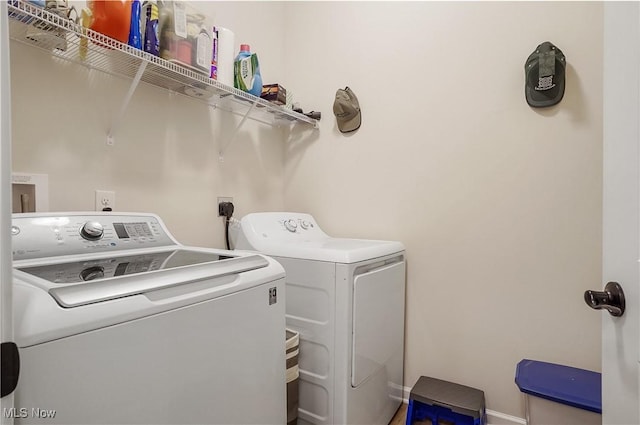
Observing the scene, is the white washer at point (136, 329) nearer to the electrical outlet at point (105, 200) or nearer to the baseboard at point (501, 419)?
the electrical outlet at point (105, 200)

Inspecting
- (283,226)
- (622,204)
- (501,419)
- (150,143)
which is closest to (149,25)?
(150,143)

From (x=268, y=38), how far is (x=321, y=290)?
6.00 ft

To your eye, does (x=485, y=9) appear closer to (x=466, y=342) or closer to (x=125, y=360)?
(x=466, y=342)

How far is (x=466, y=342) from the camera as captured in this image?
1.86 meters

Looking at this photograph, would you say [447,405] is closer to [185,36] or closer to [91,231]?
[91,231]

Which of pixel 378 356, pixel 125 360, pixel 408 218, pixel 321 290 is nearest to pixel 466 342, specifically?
pixel 378 356

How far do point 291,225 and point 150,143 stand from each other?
2.81 feet

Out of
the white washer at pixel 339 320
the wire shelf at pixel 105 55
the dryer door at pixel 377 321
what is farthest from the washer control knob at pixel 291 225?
the wire shelf at pixel 105 55

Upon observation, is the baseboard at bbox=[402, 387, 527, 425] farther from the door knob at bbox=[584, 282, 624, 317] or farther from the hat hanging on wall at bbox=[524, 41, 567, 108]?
the hat hanging on wall at bbox=[524, 41, 567, 108]

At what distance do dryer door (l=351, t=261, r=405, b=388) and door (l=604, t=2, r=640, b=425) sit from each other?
891 millimetres

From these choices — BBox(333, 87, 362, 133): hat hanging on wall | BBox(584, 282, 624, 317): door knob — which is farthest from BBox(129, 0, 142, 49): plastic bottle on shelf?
BBox(584, 282, 624, 317): door knob

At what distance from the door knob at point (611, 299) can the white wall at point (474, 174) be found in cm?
106

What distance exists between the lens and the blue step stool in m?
1.58

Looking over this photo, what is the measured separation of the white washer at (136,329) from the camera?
23.0 inches
